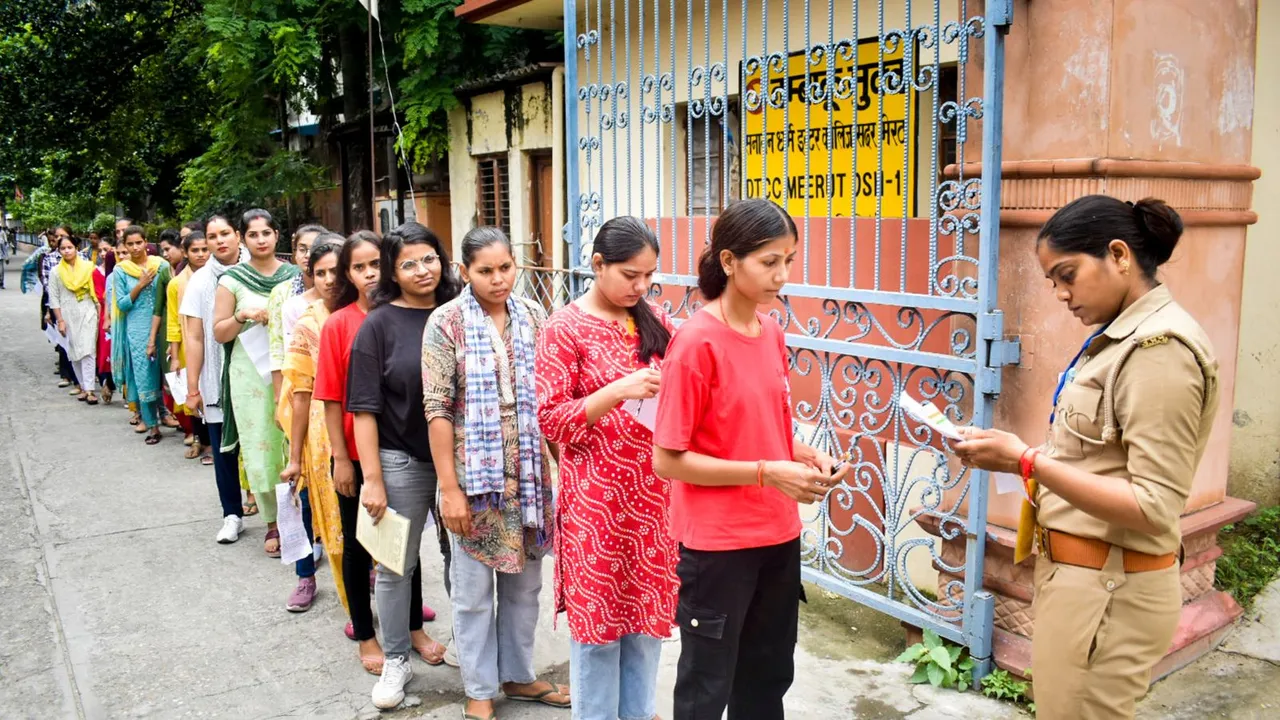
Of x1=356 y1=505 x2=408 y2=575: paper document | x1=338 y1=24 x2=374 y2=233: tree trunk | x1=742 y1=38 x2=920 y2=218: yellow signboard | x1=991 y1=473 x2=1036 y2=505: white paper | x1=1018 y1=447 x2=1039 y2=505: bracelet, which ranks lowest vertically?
x1=356 y1=505 x2=408 y2=575: paper document

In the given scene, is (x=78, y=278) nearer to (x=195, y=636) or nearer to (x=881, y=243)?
(x=195, y=636)

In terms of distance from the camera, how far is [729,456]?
99.6 inches

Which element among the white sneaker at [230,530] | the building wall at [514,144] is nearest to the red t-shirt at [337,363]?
the white sneaker at [230,530]

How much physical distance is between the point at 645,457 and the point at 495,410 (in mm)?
578

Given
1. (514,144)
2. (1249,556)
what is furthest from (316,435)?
(514,144)

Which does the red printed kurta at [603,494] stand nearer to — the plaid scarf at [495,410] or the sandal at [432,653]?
the plaid scarf at [495,410]

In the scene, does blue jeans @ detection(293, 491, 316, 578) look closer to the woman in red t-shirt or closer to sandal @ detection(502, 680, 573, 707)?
sandal @ detection(502, 680, 573, 707)

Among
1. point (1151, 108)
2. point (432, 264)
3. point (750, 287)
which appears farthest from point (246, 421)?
point (1151, 108)

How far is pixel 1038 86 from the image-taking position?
10.9 feet

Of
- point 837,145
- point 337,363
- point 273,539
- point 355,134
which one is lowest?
point 273,539

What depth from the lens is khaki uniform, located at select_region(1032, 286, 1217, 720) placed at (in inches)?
77.0

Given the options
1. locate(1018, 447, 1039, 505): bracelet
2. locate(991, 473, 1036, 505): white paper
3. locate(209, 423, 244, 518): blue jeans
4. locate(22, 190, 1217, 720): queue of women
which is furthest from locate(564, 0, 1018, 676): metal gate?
locate(209, 423, 244, 518): blue jeans

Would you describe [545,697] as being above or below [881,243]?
below

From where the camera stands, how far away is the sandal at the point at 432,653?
13.0 feet
